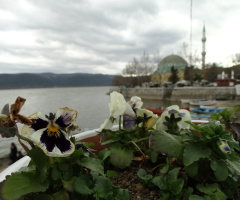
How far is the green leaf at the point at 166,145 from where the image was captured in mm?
631

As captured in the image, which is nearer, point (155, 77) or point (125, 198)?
point (125, 198)

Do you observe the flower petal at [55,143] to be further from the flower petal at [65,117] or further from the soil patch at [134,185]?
the soil patch at [134,185]

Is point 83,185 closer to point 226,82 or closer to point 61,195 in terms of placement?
point 61,195

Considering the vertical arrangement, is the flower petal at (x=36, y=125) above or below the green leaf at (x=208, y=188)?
above

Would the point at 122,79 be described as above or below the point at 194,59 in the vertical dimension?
below

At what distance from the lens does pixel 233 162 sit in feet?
2.06

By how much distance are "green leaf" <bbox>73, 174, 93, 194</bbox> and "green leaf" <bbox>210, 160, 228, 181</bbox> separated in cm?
38

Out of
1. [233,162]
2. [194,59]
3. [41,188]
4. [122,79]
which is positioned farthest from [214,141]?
[122,79]

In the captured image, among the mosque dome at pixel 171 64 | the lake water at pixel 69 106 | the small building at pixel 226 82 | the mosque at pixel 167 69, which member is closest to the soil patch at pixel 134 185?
the lake water at pixel 69 106

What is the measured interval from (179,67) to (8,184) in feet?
142

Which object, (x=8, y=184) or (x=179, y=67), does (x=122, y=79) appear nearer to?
(x=179, y=67)

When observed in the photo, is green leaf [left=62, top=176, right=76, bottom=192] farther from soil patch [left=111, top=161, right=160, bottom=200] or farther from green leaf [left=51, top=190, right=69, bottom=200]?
soil patch [left=111, top=161, right=160, bottom=200]

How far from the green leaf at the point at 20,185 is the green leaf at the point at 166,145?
356mm

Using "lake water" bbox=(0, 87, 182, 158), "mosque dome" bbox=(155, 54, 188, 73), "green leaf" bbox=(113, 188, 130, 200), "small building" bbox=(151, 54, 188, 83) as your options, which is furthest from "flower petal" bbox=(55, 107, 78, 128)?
"mosque dome" bbox=(155, 54, 188, 73)
